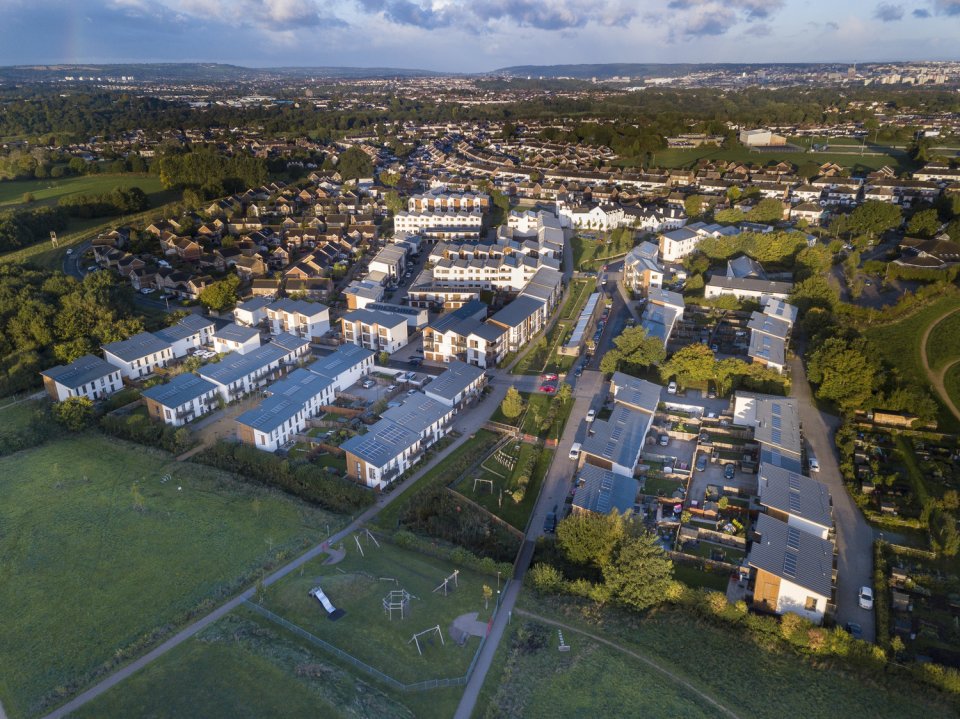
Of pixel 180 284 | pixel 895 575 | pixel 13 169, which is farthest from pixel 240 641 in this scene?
pixel 13 169

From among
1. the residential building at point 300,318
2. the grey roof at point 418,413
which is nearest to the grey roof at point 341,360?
the residential building at point 300,318

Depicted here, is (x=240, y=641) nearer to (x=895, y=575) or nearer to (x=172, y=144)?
(x=895, y=575)

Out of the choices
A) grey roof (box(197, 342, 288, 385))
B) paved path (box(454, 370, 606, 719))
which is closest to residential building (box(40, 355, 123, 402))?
grey roof (box(197, 342, 288, 385))

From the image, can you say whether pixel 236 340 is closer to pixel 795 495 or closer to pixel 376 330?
pixel 376 330

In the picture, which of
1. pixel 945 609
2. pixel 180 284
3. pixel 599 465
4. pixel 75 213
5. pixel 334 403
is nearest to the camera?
pixel 945 609

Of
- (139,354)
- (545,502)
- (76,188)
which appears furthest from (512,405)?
(76,188)

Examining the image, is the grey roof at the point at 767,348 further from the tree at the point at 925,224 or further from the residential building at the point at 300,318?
the tree at the point at 925,224

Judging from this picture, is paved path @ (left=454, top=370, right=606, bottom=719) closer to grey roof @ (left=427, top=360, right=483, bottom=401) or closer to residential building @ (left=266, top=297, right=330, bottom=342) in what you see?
grey roof @ (left=427, top=360, right=483, bottom=401)
